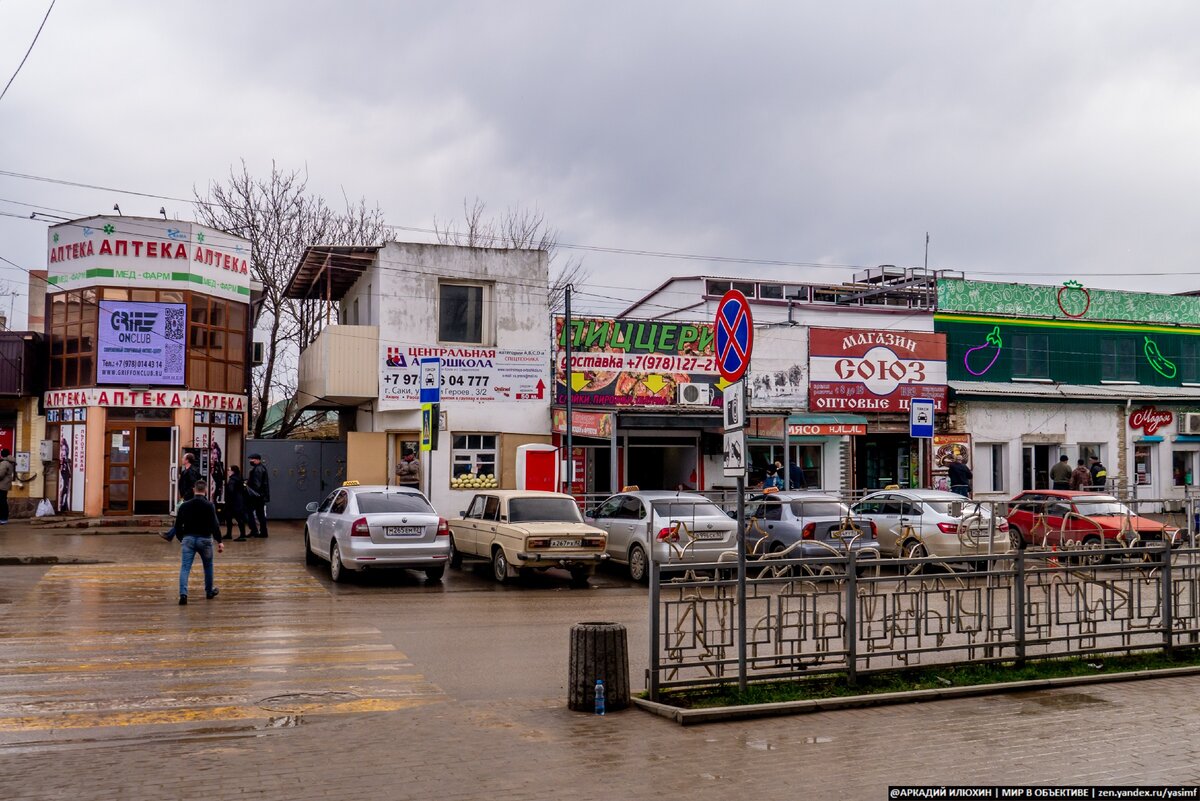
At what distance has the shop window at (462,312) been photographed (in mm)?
27719

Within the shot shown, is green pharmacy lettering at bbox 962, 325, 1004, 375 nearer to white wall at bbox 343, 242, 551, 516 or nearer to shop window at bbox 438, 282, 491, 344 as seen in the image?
white wall at bbox 343, 242, 551, 516

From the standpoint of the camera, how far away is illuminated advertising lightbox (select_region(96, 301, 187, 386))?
27.4 metres

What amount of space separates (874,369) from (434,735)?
2494 cm

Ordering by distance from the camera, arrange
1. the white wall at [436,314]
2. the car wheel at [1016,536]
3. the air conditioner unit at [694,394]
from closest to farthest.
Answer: the car wheel at [1016,536]
the white wall at [436,314]
the air conditioner unit at [694,394]

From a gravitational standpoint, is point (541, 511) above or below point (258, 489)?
below

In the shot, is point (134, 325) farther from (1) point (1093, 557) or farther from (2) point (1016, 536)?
(1) point (1093, 557)

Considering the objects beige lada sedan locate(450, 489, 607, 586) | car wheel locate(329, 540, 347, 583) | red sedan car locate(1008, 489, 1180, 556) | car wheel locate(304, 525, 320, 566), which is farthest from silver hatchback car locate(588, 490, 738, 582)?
red sedan car locate(1008, 489, 1180, 556)

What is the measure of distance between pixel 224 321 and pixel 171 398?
8.84 ft

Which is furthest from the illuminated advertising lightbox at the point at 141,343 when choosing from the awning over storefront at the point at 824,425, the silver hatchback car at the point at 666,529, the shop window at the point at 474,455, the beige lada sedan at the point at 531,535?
the awning over storefront at the point at 824,425

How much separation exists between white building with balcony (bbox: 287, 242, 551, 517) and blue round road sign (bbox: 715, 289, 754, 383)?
59.5 ft

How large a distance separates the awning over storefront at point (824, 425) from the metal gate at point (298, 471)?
1250cm

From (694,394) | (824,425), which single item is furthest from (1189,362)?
(694,394)

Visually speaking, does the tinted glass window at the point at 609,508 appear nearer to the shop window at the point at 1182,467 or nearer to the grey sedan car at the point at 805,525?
the grey sedan car at the point at 805,525

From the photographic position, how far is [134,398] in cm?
2752
